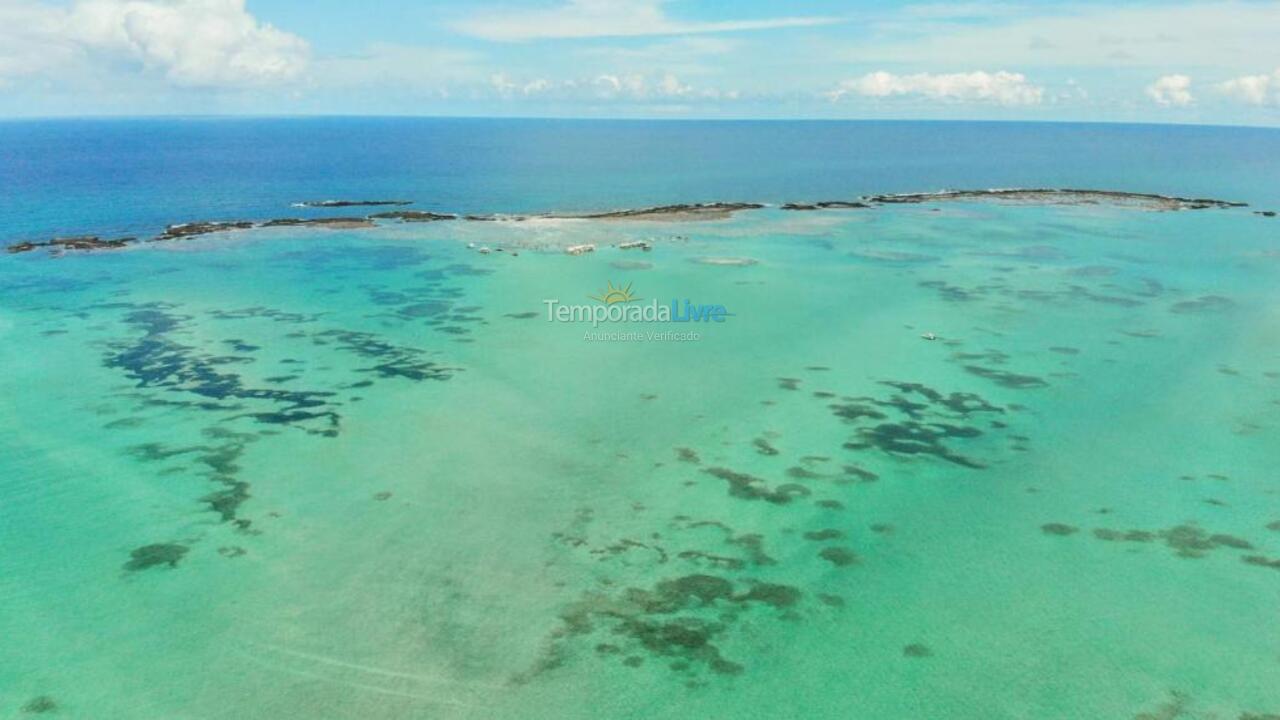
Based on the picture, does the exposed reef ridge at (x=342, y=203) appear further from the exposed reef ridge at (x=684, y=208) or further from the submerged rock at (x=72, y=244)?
the submerged rock at (x=72, y=244)

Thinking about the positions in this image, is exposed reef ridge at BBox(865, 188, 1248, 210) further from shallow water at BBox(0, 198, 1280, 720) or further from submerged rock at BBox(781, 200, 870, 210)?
shallow water at BBox(0, 198, 1280, 720)

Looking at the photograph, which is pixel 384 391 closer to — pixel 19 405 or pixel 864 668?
pixel 19 405

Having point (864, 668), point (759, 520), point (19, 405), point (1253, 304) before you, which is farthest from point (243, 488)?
point (1253, 304)

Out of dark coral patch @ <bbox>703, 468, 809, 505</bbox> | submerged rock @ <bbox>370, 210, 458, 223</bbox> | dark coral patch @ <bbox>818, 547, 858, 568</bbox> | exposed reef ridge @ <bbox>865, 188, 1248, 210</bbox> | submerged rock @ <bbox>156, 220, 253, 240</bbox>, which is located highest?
exposed reef ridge @ <bbox>865, 188, 1248, 210</bbox>

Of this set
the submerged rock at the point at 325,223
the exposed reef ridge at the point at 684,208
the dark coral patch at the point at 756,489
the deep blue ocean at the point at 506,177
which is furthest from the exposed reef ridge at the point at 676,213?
the dark coral patch at the point at 756,489

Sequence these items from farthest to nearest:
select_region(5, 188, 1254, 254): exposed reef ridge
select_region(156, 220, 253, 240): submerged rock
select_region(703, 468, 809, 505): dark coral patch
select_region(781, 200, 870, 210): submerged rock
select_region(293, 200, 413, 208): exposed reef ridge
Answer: select_region(781, 200, 870, 210): submerged rock → select_region(293, 200, 413, 208): exposed reef ridge → select_region(156, 220, 253, 240): submerged rock → select_region(5, 188, 1254, 254): exposed reef ridge → select_region(703, 468, 809, 505): dark coral patch

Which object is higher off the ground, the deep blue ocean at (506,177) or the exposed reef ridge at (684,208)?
the deep blue ocean at (506,177)

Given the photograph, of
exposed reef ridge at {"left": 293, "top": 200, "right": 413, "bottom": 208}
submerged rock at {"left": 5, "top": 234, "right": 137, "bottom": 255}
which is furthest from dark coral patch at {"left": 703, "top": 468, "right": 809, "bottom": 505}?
exposed reef ridge at {"left": 293, "top": 200, "right": 413, "bottom": 208}

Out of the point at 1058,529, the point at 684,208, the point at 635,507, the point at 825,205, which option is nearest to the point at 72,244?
the point at 684,208
